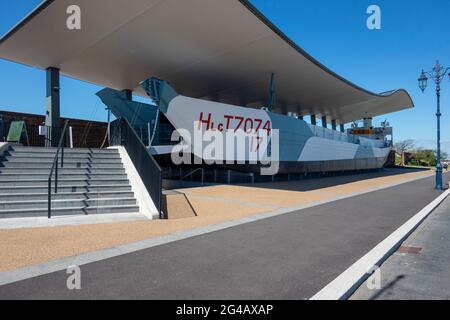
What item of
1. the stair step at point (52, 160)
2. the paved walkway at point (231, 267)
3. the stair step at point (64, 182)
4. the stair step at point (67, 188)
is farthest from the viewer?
the stair step at point (52, 160)

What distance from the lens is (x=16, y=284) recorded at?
362cm

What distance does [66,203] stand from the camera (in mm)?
7793

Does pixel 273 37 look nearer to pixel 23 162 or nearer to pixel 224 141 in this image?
pixel 224 141

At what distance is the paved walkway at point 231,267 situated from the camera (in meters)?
3.44

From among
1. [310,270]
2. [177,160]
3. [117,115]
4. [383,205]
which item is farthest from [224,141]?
[310,270]

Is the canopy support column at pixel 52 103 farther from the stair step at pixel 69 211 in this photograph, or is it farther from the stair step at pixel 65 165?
the stair step at pixel 69 211

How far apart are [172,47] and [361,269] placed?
15.6 meters

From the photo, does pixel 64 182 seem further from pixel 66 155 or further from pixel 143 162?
pixel 143 162

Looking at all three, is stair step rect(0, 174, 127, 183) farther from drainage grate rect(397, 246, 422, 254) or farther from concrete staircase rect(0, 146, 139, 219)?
drainage grate rect(397, 246, 422, 254)

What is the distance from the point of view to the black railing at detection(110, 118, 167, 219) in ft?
26.5

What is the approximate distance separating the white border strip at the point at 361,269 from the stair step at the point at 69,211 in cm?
600

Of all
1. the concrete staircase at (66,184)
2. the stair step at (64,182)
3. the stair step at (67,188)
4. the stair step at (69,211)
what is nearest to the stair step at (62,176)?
the concrete staircase at (66,184)

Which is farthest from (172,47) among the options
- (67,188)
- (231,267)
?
(231,267)

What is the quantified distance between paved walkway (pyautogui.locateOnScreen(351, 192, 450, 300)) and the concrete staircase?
6392 mm
